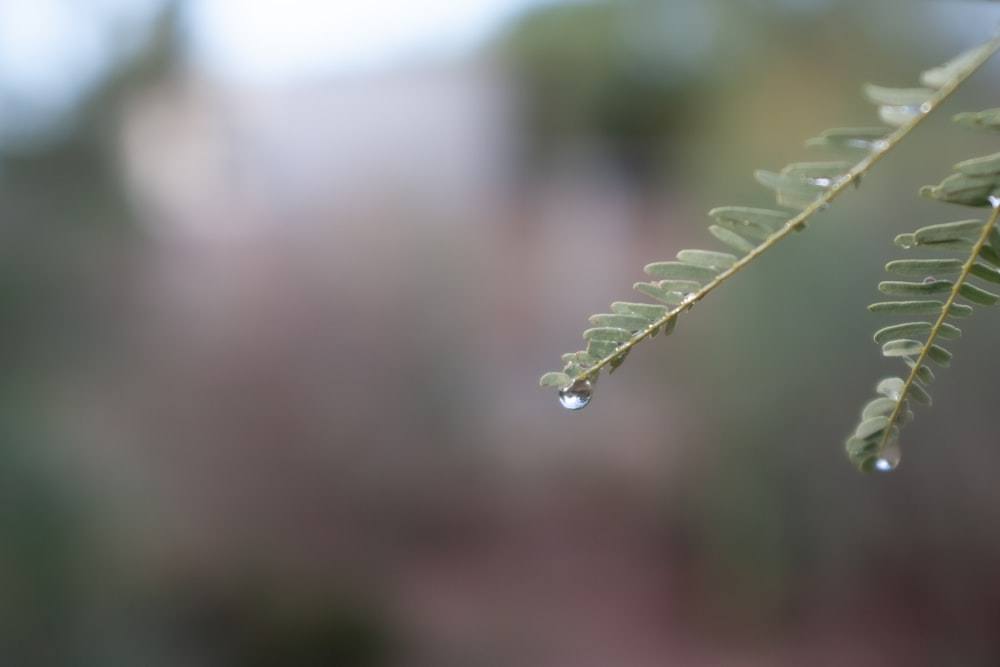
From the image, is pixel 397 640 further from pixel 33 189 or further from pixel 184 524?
pixel 33 189

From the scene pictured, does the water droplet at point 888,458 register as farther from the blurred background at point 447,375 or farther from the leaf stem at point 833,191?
the blurred background at point 447,375

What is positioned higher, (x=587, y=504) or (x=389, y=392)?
(x=389, y=392)

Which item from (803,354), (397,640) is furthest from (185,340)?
(803,354)

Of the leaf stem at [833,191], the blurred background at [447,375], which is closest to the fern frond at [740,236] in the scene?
the leaf stem at [833,191]

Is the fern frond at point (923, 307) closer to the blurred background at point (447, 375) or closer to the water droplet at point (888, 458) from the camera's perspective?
the water droplet at point (888, 458)

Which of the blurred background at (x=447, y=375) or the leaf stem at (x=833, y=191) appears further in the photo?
the blurred background at (x=447, y=375)

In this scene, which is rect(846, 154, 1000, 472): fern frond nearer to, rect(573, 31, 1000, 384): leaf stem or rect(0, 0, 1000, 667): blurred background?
rect(573, 31, 1000, 384): leaf stem

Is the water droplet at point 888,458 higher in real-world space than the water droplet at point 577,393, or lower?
lower
